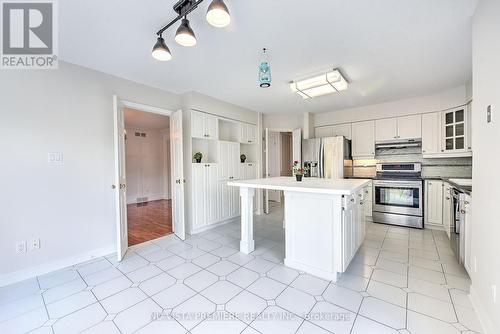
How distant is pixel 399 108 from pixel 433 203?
6.08 ft

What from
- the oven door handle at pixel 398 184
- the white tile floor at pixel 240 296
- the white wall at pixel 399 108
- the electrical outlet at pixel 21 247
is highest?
the white wall at pixel 399 108

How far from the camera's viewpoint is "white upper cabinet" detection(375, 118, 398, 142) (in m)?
4.06

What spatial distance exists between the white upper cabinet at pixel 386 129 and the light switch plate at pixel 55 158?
5204mm

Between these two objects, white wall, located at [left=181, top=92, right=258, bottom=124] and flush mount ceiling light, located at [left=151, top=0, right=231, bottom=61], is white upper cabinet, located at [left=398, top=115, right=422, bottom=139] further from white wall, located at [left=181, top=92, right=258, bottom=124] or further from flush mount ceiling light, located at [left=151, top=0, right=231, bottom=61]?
flush mount ceiling light, located at [left=151, top=0, right=231, bottom=61]

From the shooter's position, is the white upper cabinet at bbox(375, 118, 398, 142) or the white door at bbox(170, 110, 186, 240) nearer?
the white door at bbox(170, 110, 186, 240)

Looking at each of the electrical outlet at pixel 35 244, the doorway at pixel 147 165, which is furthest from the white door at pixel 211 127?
the electrical outlet at pixel 35 244

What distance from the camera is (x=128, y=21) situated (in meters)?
1.77

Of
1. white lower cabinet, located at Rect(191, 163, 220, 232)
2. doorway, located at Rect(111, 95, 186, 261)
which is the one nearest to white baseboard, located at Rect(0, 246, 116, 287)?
doorway, located at Rect(111, 95, 186, 261)

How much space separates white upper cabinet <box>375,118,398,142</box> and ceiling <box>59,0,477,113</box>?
2.88ft

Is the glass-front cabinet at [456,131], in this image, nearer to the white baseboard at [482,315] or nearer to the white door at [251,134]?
the white baseboard at [482,315]

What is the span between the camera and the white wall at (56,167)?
2137mm

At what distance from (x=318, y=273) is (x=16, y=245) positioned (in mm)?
3191

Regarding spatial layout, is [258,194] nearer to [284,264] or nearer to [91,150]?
[284,264]

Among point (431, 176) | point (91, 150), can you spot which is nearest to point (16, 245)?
point (91, 150)
